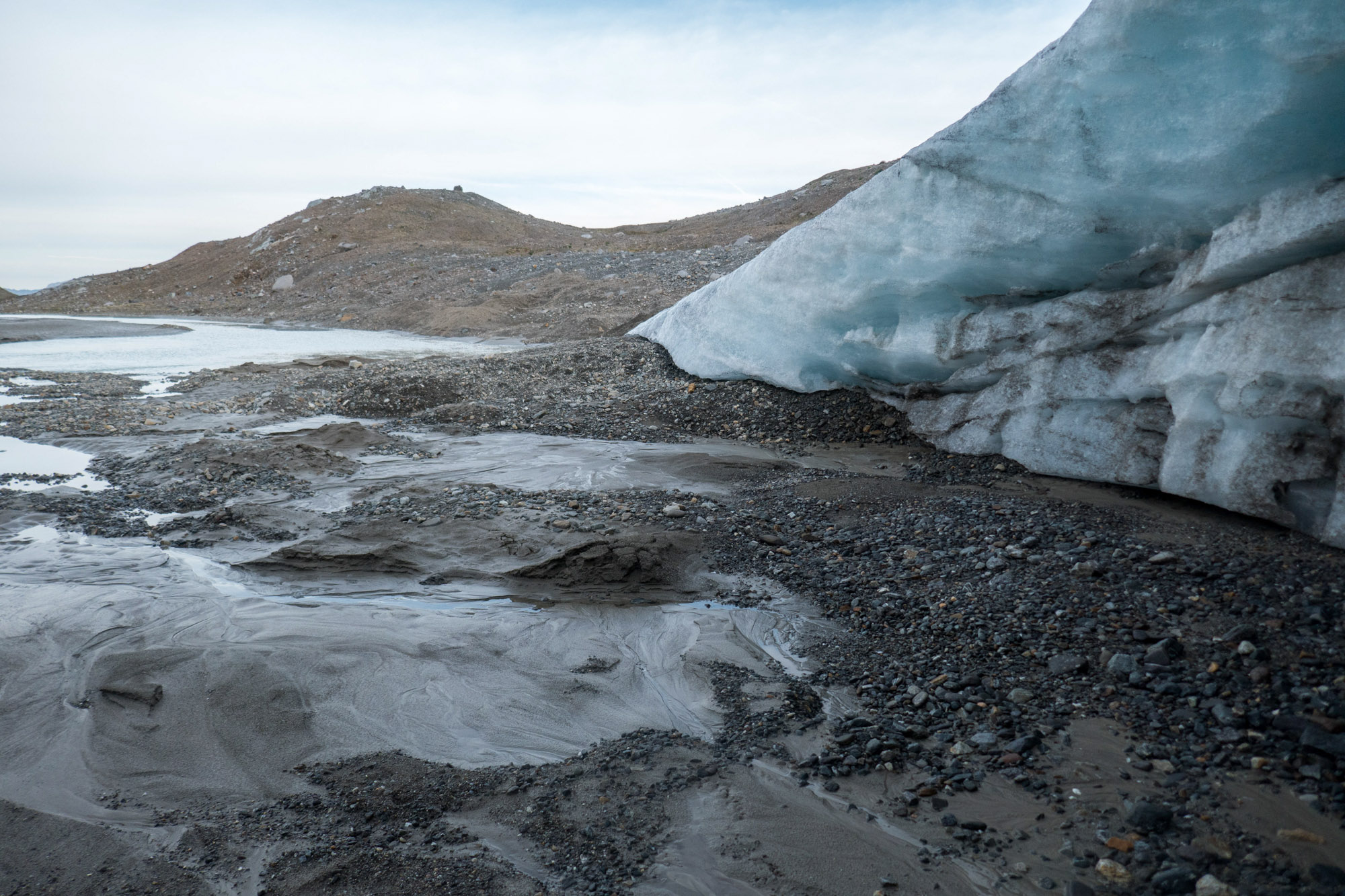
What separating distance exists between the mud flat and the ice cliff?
0.52 meters

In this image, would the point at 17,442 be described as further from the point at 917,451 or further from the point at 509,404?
the point at 917,451

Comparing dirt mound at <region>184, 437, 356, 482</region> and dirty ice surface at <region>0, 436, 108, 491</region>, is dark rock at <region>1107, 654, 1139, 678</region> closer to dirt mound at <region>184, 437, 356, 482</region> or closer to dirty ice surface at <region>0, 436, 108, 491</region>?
dirt mound at <region>184, 437, 356, 482</region>

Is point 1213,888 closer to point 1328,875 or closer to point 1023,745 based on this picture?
point 1328,875

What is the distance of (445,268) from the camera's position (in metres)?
29.9

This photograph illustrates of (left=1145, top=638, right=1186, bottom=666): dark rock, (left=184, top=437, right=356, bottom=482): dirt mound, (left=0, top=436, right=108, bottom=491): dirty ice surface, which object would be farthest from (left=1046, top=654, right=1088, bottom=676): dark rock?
(left=0, top=436, right=108, bottom=491): dirty ice surface

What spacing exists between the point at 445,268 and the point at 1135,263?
2689 centimetres

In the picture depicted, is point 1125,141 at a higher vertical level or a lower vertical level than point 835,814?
higher

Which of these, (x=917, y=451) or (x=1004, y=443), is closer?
(x=1004, y=443)

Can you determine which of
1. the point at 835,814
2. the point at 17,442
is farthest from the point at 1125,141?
the point at 17,442

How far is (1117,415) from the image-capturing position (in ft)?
20.7

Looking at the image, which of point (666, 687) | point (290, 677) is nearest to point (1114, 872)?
point (666, 687)

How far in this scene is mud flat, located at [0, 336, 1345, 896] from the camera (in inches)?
114

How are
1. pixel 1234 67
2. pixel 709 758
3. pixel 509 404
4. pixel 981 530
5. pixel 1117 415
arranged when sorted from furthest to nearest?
pixel 509 404 → pixel 1117 415 → pixel 981 530 → pixel 1234 67 → pixel 709 758

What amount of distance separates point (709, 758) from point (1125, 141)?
511cm
